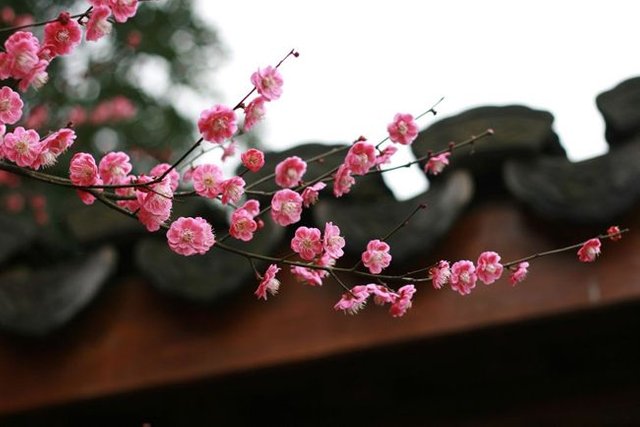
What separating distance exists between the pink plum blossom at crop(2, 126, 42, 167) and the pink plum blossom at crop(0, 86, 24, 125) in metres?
0.03

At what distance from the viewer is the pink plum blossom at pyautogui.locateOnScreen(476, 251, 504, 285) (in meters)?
1.60

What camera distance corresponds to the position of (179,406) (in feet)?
7.25

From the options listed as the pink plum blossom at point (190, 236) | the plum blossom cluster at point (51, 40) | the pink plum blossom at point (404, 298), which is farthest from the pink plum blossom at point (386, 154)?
the plum blossom cluster at point (51, 40)

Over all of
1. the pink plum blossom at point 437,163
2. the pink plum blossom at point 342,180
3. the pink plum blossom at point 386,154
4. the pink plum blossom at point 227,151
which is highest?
the pink plum blossom at point 227,151

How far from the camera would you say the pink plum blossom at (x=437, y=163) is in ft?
5.67

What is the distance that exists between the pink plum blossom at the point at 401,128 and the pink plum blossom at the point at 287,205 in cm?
24

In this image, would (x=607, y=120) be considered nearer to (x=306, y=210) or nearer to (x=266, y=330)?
(x=306, y=210)

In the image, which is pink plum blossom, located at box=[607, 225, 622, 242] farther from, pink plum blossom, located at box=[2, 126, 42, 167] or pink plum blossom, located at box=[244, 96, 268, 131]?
pink plum blossom, located at box=[2, 126, 42, 167]

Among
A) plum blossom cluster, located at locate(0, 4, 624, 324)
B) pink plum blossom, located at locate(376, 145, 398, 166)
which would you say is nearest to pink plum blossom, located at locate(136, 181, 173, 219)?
plum blossom cluster, located at locate(0, 4, 624, 324)

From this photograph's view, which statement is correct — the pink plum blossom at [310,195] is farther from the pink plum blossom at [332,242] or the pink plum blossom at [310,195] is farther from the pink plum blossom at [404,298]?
the pink plum blossom at [404,298]

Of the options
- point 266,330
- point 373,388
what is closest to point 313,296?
point 266,330

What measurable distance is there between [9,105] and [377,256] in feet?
2.18

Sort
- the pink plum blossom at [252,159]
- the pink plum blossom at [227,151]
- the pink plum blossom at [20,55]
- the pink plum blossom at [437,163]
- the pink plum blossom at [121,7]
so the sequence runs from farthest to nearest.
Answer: the pink plum blossom at [227,151], the pink plum blossom at [437,163], the pink plum blossom at [252,159], the pink plum blossom at [121,7], the pink plum blossom at [20,55]

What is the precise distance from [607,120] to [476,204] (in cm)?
30
